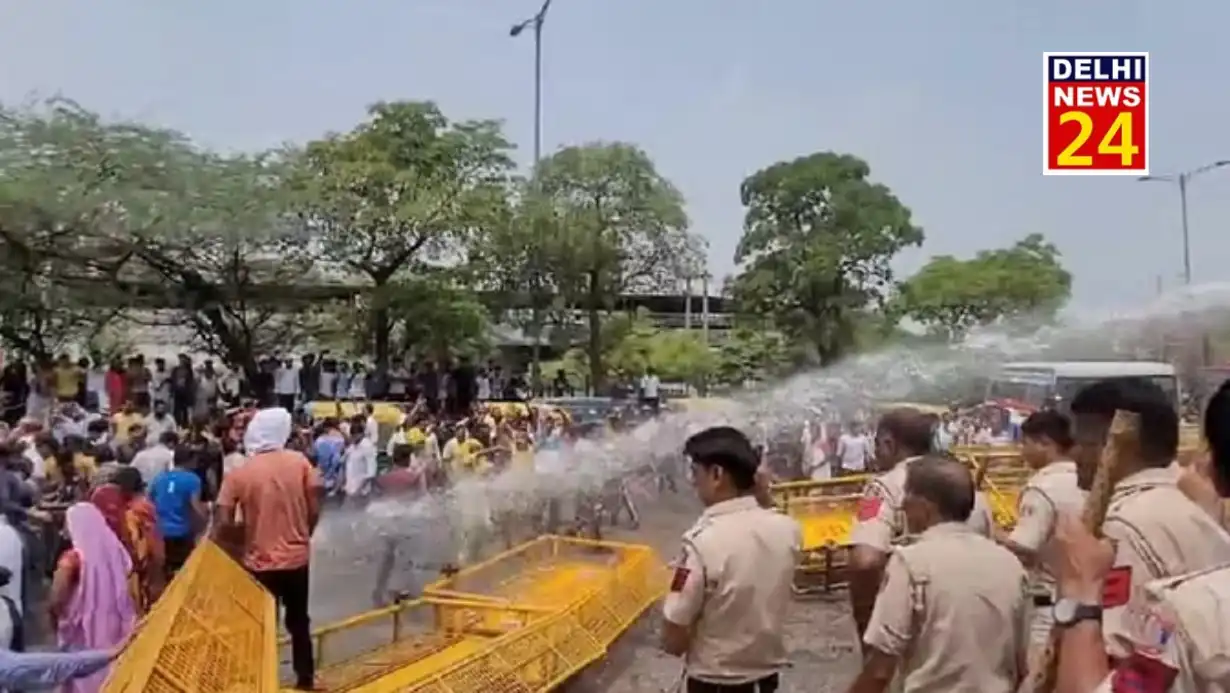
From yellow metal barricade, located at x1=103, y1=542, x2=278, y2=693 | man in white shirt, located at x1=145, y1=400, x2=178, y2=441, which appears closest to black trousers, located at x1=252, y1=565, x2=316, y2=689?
yellow metal barricade, located at x1=103, y1=542, x2=278, y2=693

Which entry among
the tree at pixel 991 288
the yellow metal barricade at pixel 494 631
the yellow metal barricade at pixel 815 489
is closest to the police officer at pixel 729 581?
the yellow metal barricade at pixel 494 631

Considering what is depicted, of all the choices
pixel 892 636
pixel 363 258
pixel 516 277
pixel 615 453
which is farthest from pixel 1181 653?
pixel 516 277

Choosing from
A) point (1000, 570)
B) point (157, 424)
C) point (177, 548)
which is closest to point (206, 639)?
point (1000, 570)

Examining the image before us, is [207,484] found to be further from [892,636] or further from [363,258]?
[363,258]

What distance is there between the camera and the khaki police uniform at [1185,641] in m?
1.89

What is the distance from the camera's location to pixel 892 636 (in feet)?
11.5

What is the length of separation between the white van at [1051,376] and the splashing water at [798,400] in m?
1.11

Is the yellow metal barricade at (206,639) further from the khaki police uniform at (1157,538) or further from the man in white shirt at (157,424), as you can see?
the man in white shirt at (157,424)

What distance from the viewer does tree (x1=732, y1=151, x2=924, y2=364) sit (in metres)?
32.2

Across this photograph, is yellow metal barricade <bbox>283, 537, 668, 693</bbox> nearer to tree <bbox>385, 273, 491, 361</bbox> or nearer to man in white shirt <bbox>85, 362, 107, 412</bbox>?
man in white shirt <bbox>85, 362, 107, 412</bbox>

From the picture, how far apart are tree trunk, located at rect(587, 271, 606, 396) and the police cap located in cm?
2365

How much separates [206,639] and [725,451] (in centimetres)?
193

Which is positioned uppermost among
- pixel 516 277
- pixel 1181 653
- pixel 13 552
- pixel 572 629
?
pixel 516 277

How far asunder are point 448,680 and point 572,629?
143cm
